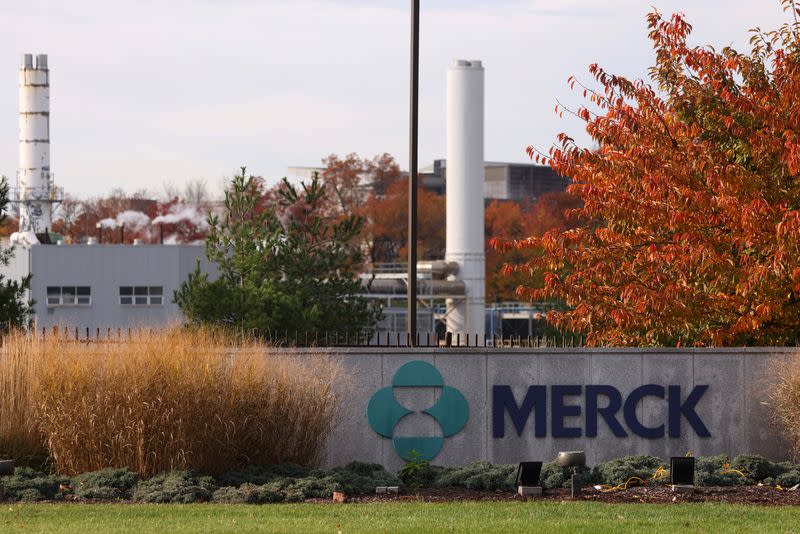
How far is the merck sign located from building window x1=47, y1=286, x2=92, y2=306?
50429 mm

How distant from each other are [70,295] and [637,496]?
54.9 m

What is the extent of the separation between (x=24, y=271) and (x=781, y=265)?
53.5 meters

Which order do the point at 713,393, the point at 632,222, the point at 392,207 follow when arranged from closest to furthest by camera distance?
the point at 713,393, the point at 632,222, the point at 392,207

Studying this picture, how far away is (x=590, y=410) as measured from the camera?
56.3 ft

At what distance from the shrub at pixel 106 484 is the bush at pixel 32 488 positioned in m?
0.20

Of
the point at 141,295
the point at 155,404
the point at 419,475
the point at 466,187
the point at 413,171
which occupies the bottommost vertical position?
the point at 419,475

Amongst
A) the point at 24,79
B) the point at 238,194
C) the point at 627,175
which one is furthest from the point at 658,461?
the point at 24,79

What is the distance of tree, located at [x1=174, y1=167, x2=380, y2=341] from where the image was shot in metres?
30.7

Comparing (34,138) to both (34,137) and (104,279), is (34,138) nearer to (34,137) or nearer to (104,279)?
(34,137)

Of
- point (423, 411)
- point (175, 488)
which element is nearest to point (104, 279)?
point (423, 411)

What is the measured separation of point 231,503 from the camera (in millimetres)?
12859

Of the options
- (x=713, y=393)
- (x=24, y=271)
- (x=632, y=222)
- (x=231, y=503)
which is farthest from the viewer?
(x=24, y=271)

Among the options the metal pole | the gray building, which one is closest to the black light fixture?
the metal pole

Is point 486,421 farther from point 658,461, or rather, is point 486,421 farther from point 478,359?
point 658,461
